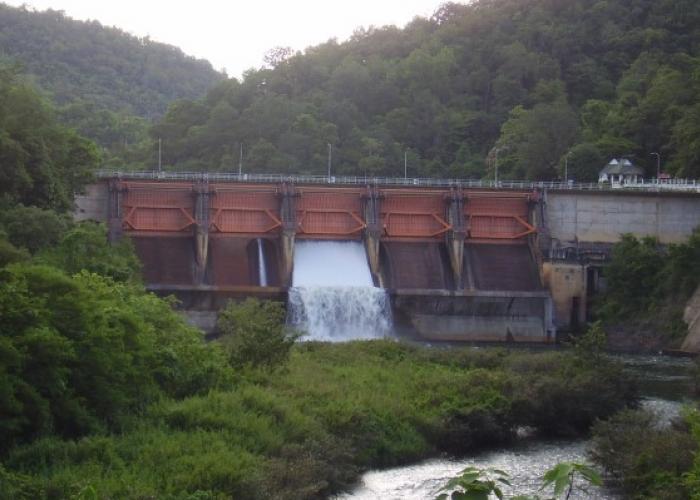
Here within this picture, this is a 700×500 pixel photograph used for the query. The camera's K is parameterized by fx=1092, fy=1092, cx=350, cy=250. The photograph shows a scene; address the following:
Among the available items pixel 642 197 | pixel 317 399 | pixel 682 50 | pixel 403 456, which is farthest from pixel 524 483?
pixel 682 50

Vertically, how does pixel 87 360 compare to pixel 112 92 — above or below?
below

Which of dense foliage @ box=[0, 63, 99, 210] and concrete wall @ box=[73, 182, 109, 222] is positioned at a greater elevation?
dense foliage @ box=[0, 63, 99, 210]

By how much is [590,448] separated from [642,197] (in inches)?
1393

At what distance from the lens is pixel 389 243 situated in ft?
193

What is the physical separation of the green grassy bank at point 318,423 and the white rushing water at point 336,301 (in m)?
14.4

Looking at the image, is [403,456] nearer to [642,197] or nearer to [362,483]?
[362,483]

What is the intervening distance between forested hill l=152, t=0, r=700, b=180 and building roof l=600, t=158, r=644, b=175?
74.5 inches

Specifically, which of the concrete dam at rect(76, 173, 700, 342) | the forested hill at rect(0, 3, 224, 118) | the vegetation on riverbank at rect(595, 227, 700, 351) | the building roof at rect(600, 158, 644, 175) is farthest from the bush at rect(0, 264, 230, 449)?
the forested hill at rect(0, 3, 224, 118)

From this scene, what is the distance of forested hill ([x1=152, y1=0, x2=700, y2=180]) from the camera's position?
3280 inches

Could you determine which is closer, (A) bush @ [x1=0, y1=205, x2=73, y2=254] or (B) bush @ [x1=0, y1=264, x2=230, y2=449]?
(B) bush @ [x1=0, y1=264, x2=230, y2=449]

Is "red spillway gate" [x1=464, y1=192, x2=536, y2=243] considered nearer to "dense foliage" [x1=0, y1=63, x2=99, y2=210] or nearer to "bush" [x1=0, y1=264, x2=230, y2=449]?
"dense foliage" [x1=0, y1=63, x2=99, y2=210]

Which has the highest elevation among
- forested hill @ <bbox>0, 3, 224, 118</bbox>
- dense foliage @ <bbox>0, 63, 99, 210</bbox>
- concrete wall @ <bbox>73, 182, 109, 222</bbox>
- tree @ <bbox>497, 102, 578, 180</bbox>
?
forested hill @ <bbox>0, 3, 224, 118</bbox>

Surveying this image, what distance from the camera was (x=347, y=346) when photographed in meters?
40.2

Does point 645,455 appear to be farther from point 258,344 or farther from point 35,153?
point 35,153
